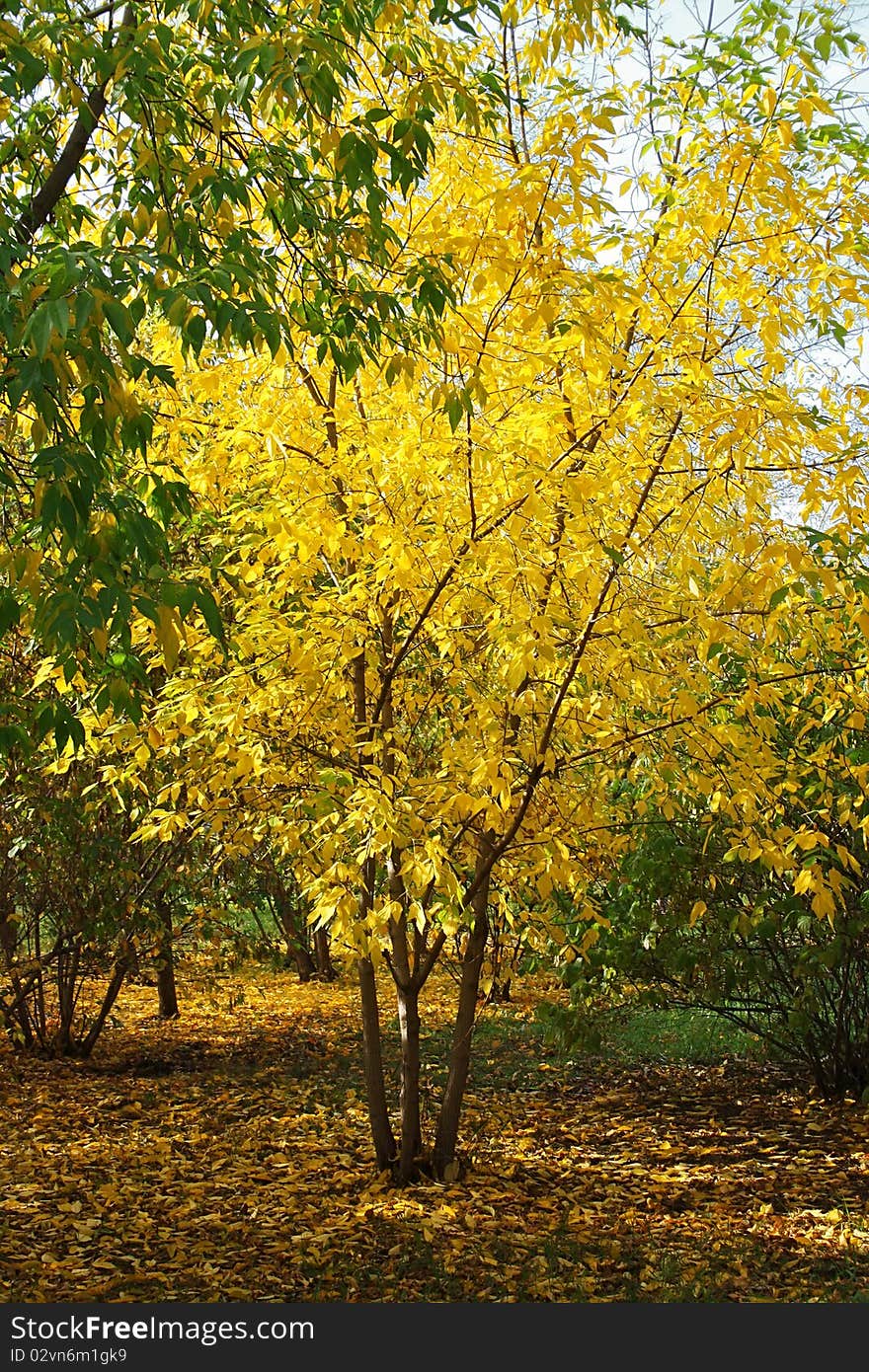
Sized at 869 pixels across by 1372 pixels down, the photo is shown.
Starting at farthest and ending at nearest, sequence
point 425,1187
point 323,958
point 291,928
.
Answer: point 323,958 < point 291,928 < point 425,1187

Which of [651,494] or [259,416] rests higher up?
[259,416]

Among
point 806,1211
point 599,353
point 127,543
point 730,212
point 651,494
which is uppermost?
point 730,212

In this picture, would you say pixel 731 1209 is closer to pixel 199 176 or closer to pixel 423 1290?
pixel 423 1290

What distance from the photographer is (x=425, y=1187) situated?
4.49 meters

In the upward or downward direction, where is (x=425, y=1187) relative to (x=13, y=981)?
downward

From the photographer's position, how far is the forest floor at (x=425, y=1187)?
3689 mm

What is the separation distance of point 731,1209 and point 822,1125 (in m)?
1.28

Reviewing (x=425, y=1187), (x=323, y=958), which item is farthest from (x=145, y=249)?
(x=323, y=958)

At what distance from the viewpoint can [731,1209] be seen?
4391 millimetres

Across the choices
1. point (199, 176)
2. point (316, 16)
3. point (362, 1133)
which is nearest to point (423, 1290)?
point (362, 1133)

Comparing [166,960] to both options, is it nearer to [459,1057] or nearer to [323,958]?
[459,1057]

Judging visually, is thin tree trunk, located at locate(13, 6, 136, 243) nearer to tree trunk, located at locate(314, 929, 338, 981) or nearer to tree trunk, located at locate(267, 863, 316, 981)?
tree trunk, located at locate(267, 863, 316, 981)

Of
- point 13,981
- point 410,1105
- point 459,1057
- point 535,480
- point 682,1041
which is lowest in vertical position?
point 682,1041

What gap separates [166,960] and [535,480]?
434cm
